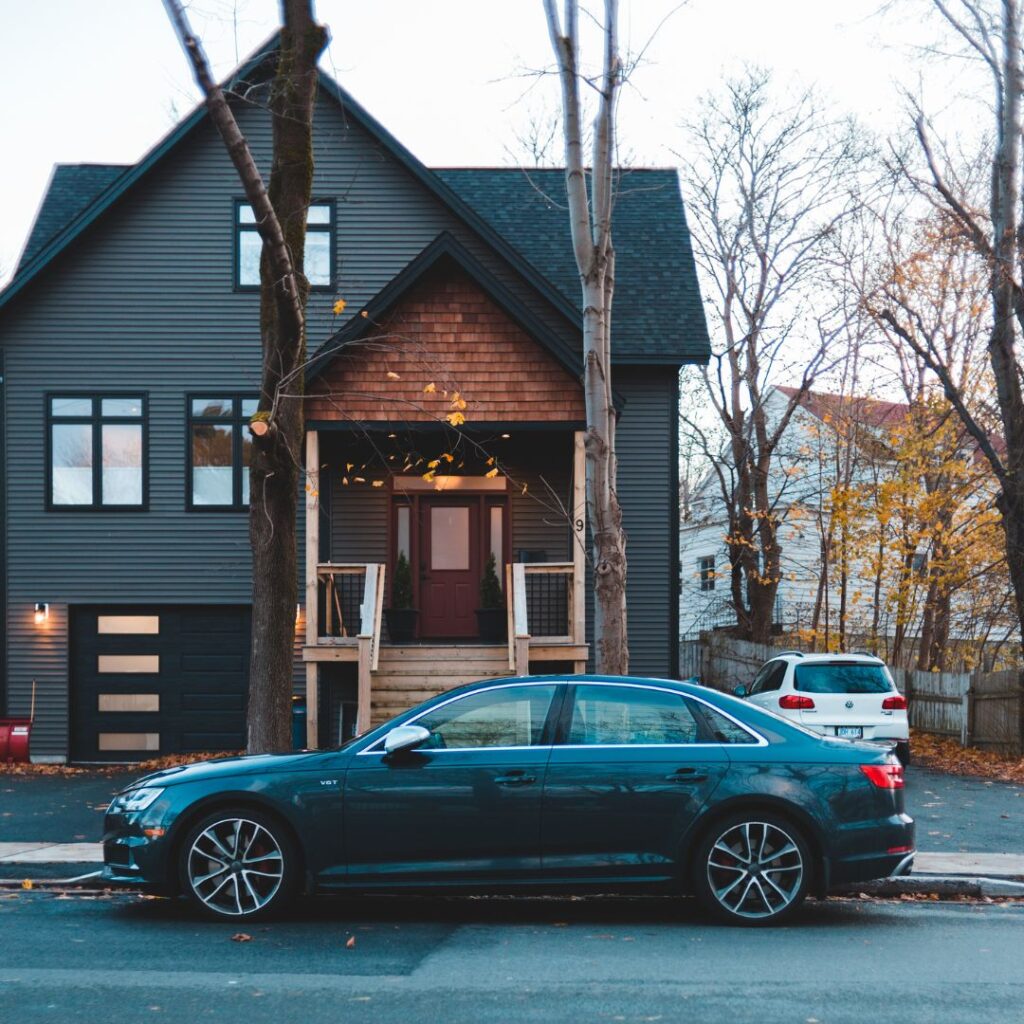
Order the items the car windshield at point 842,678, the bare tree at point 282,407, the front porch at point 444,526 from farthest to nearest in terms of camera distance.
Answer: the front porch at point 444,526
the car windshield at point 842,678
the bare tree at point 282,407

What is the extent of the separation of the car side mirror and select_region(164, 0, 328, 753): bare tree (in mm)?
4301

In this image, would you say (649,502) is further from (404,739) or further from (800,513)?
(404,739)

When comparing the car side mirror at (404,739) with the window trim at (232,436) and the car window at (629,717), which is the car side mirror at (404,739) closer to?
the car window at (629,717)

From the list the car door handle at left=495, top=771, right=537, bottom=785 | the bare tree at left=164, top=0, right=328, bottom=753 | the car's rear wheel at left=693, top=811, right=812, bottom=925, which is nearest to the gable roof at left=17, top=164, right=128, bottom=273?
the bare tree at left=164, top=0, right=328, bottom=753

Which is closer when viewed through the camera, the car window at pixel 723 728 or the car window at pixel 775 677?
the car window at pixel 723 728

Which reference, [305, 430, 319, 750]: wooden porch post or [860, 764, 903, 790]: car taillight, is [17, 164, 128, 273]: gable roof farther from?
[860, 764, 903, 790]: car taillight

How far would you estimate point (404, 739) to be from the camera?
823 cm

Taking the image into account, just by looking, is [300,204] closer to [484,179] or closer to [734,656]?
[484,179]

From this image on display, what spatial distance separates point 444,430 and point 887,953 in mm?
11815

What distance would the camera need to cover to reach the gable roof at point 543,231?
2033 cm

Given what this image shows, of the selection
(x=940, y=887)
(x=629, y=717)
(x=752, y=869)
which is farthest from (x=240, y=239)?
(x=752, y=869)

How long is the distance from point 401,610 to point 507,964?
500 inches

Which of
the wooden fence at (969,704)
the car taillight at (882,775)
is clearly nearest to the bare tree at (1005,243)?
the wooden fence at (969,704)

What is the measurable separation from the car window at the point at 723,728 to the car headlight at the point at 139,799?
3442mm
